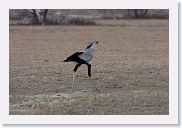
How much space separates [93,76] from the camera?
1241cm

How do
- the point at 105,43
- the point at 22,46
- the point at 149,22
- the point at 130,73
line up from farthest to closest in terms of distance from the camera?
the point at 149,22
the point at 105,43
the point at 22,46
the point at 130,73

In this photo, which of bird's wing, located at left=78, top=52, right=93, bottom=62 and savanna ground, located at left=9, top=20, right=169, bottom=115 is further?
bird's wing, located at left=78, top=52, right=93, bottom=62

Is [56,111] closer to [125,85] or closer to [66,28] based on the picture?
[125,85]

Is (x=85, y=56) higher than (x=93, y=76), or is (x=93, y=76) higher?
(x=85, y=56)

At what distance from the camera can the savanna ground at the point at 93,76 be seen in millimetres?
10109

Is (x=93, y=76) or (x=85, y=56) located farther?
(x=93, y=76)

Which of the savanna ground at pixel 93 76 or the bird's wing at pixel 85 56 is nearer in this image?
the savanna ground at pixel 93 76

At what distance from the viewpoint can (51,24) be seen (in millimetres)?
23422

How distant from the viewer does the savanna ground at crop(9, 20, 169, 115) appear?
33.2 feet
